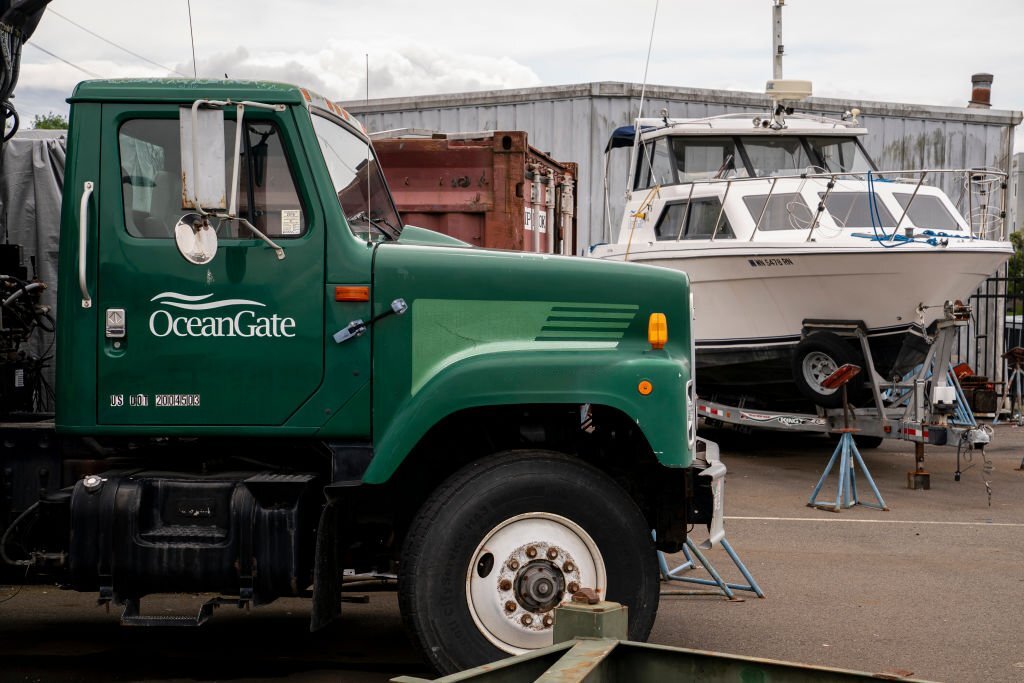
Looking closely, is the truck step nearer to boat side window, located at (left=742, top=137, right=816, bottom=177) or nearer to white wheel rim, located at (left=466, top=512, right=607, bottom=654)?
white wheel rim, located at (left=466, top=512, right=607, bottom=654)

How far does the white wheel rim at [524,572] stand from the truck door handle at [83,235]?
2.03m

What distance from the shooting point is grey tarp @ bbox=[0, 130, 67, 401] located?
25.0ft

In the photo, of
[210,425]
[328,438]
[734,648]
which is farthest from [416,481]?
[734,648]

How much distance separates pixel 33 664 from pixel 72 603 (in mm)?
1347

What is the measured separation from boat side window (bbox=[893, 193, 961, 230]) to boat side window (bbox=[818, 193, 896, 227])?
28cm

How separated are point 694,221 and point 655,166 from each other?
142 centimetres

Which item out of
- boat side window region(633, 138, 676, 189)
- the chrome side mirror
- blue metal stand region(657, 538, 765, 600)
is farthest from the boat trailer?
the chrome side mirror

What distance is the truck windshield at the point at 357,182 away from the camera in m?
5.34

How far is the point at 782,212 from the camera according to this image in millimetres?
13430

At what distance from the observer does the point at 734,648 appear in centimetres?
607

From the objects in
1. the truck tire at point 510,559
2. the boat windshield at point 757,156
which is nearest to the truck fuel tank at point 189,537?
the truck tire at point 510,559

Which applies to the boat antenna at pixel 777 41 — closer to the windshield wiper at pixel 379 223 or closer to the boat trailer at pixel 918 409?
the boat trailer at pixel 918 409

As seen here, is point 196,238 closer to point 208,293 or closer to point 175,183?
point 208,293

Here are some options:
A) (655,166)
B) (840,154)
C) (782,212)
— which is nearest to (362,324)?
(782,212)
